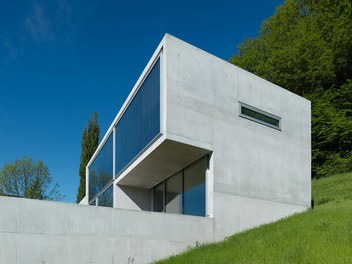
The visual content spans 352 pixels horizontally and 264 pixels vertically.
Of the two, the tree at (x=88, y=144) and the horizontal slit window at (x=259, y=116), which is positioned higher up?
the tree at (x=88, y=144)

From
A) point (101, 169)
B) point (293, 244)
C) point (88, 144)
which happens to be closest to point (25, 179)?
point (88, 144)

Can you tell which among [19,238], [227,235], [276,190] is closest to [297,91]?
[276,190]

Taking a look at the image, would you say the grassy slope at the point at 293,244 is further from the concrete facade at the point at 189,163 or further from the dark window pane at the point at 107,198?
the dark window pane at the point at 107,198

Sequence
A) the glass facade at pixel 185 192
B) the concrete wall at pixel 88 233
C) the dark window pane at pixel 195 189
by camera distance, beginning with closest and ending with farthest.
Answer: the concrete wall at pixel 88 233 < the dark window pane at pixel 195 189 < the glass facade at pixel 185 192

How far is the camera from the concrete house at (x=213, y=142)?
12625 mm

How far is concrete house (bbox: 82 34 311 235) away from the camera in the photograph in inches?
497

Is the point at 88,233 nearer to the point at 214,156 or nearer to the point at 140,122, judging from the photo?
the point at 214,156

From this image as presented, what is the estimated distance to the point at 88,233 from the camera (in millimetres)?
10562

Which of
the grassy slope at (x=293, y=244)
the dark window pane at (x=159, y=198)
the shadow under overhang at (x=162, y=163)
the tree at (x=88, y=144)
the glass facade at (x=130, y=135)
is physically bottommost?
the grassy slope at (x=293, y=244)

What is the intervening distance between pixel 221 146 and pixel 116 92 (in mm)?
25896

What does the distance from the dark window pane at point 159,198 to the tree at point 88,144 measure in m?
23.0

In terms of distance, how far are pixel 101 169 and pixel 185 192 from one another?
808 centimetres

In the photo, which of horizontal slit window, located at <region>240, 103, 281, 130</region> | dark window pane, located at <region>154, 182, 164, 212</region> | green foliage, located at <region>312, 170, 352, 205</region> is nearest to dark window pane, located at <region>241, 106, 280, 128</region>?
horizontal slit window, located at <region>240, 103, 281, 130</region>

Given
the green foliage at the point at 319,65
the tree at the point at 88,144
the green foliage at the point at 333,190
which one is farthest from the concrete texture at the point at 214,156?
the tree at the point at 88,144
